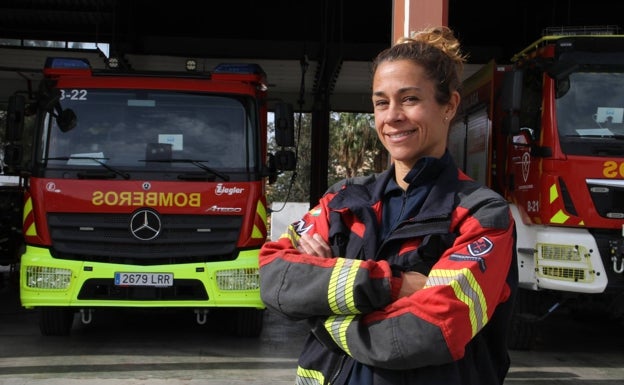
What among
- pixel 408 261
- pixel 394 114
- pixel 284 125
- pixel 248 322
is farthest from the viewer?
pixel 248 322

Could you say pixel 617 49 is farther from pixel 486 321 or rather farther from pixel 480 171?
pixel 486 321

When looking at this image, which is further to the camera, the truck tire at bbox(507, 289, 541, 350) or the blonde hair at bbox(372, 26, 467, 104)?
the truck tire at bbox(507, 289, 541, 350)

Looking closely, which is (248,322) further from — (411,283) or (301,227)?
(411,283)

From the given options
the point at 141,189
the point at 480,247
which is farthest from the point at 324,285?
the point at 141,189

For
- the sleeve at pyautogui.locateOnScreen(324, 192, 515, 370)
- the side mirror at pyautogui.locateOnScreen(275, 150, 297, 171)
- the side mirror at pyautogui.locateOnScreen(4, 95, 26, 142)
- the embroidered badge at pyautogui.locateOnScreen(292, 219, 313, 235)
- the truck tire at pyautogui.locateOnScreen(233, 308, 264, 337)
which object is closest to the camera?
the sleeve at pyautogui.locateOnScreen(324, 192, 515, 370)

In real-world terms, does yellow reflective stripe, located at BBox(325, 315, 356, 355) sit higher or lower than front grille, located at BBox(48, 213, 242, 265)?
higher

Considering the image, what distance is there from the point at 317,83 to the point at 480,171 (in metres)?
7.38

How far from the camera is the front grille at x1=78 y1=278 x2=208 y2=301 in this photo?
20.4ft

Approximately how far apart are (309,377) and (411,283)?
1.18 ft

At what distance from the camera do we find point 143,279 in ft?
20.6

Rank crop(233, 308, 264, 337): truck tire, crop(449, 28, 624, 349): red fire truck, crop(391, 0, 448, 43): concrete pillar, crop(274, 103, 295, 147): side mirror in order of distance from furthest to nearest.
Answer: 1. crop(233, 308, 264, 337): truck tire
2. crop(274, 103, 295, 147): side mirror
3. crop(449, 28, 624, 349): red fire truck
4. crop(391, 0, 448, 43): concrete pillar

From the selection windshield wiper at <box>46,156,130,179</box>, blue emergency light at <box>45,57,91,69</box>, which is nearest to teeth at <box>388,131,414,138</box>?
windshield wiper at <box>46,156,130,179</box>

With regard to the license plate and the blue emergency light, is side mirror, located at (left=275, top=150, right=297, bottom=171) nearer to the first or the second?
the license plate

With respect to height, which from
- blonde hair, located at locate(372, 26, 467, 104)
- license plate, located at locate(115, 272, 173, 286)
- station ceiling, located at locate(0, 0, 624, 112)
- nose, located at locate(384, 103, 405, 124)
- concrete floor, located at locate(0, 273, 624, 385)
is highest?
station ceiling, located at locate(0, 0, 624, 112)
